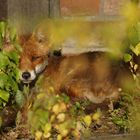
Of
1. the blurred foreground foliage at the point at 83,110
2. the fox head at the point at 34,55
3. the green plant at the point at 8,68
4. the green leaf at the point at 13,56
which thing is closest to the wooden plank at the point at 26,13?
the fox head at the point at 34,55

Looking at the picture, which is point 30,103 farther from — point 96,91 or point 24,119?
point 96,91

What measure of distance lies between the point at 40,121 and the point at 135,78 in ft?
3.73

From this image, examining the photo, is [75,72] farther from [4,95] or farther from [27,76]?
[4,95]

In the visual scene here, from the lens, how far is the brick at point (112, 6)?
204 inches

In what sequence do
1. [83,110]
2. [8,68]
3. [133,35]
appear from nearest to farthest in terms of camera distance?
[8,68] < [133,35] < [83,110]

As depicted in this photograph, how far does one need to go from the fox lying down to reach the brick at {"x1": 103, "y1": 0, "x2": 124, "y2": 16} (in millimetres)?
748

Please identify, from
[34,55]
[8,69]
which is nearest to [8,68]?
[8,69]

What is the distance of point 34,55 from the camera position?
4438 mm

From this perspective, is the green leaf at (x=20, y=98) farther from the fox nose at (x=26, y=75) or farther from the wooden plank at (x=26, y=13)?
the wooden plank at (x=26, y=13)

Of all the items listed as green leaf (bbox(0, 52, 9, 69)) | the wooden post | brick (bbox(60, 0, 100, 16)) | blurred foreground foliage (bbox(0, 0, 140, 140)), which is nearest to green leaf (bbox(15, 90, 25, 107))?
blurred foreground foliage (bbox(0, 0, 140, 140))

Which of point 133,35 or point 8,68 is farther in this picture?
point 133,35

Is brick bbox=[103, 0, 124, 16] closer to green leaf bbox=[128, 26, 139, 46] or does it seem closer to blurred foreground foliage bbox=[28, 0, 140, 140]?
blurred foreground foliage bbox=[28, 0, 140, 140]

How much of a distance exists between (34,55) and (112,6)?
3.87 feet

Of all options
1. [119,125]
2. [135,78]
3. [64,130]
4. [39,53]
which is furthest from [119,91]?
[64,130]
